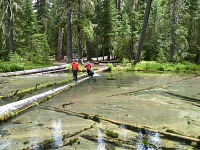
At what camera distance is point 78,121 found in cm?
778

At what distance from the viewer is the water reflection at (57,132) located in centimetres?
616

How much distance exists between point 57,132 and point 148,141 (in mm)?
2257

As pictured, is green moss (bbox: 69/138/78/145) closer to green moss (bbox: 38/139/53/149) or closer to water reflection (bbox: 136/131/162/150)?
green moss (bbox: 38/139/53/149)

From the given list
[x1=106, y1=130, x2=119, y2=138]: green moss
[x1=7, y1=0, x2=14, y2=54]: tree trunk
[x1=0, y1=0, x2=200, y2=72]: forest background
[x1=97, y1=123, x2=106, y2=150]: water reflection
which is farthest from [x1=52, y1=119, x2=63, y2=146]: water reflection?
[x1=7, y1=0, x2=14, y2=54]: tree trunk

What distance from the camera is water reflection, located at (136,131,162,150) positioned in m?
5.80

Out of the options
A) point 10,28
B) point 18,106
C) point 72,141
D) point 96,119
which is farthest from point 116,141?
point 10,28

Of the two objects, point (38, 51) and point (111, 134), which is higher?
point (38, 51)

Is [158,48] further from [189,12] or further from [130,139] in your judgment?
[130,139]

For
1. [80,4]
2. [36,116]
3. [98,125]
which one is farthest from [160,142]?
[80,4]

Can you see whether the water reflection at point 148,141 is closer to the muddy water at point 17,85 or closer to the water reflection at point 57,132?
the water reflection at point 57,132

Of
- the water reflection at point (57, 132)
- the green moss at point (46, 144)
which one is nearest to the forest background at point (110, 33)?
the water reflection at point (57, 132)

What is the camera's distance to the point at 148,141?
615 cm

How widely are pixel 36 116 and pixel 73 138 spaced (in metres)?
2.49

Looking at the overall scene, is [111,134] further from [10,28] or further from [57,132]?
[10,28]
